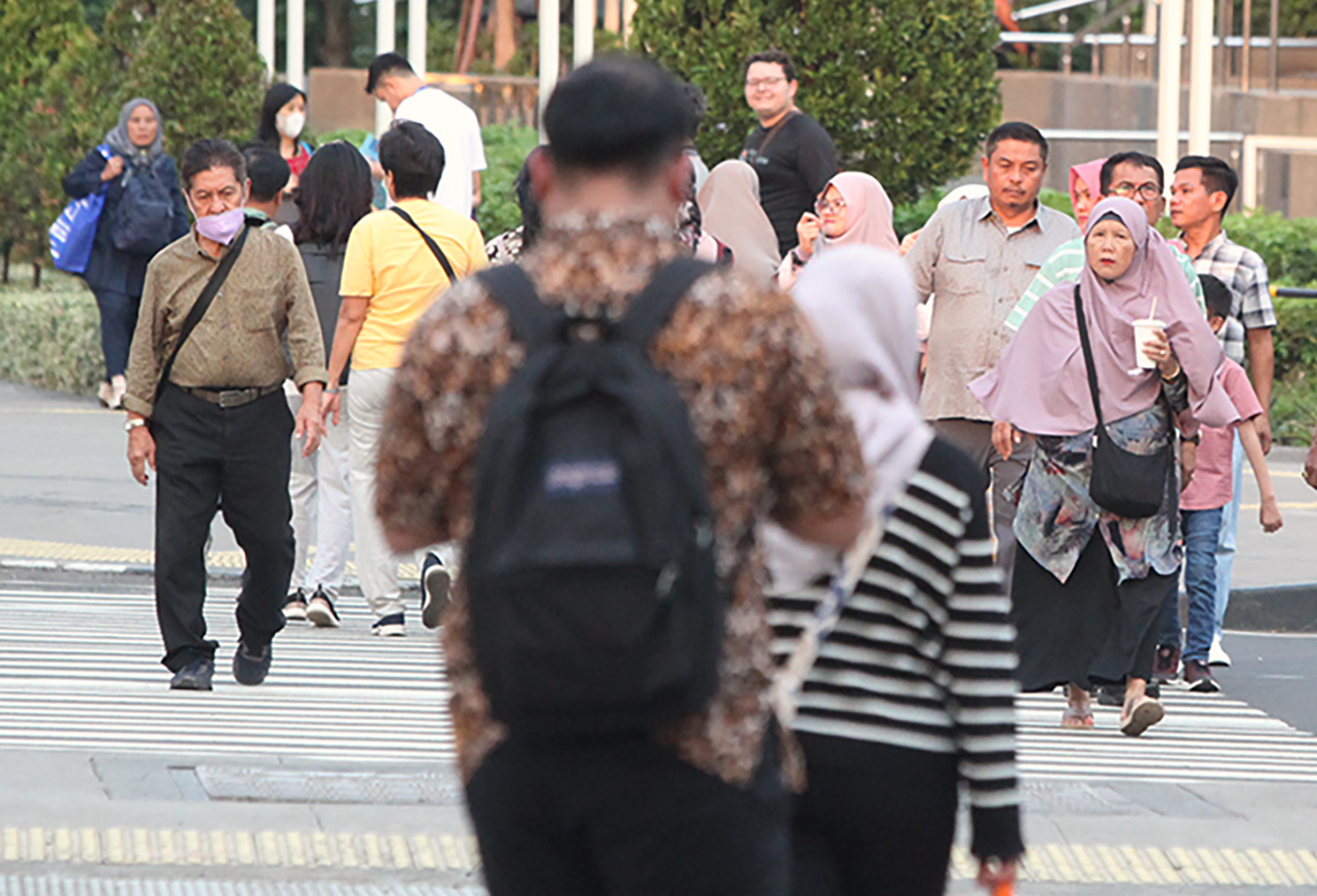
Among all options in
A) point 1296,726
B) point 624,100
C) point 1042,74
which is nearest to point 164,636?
point 1296,726

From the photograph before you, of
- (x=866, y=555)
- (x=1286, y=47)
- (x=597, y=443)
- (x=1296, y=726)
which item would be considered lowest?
(x=1296, y=726)

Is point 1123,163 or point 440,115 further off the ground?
point 440,115

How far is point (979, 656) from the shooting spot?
359 cm

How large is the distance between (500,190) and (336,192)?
9499 millimetres

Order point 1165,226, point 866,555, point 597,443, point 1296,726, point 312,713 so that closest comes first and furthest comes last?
point 597,443 → point 866,555 → point 312,713 → point 1296,726 → point 1165,226

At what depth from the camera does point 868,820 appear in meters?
3.54

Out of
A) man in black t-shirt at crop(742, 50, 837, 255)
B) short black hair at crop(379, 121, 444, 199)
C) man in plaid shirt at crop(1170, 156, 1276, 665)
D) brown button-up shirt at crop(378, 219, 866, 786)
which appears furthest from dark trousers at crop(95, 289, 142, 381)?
brown button-up shirt at crop(378, 219, 866, 786)

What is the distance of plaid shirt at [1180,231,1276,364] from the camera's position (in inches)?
368

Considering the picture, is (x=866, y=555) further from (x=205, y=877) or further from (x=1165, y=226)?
(x=1165, y=226)

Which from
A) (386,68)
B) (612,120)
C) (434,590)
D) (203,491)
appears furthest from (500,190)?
(612,120)

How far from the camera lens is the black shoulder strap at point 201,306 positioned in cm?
782

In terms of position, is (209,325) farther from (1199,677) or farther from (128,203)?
(128,203)

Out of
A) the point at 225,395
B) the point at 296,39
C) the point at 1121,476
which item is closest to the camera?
the point at 1121,476

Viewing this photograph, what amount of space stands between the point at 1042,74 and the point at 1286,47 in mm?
2704
